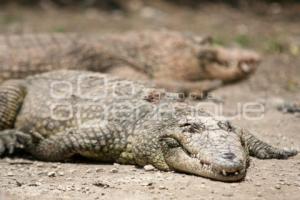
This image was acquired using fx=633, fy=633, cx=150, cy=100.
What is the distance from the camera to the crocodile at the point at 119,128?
5.26 m

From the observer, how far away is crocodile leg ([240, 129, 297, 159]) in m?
5.74

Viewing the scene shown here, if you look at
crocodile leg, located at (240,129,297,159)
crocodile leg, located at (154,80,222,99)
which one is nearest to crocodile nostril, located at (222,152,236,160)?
crocodile leg, located at (240,129,297,159)

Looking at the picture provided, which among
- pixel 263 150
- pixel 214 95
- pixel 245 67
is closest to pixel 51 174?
pixel 263 150

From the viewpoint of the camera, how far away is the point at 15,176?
5.61m

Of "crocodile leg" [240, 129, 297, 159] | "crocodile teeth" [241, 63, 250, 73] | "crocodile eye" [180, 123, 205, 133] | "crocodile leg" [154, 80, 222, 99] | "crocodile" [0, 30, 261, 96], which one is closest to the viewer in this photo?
"crocodile eye" [180, 123, 205, 133]

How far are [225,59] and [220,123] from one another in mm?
4071

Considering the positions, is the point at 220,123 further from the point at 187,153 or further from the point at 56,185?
the point at 56,185

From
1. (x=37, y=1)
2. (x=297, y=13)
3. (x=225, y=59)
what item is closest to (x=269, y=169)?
(x=225, y=59)

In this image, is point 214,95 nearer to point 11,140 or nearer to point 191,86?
point 191,86

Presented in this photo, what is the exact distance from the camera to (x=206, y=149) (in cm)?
518

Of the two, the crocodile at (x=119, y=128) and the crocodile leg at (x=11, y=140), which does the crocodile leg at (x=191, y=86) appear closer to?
the crocodile at (x=119, y=128)

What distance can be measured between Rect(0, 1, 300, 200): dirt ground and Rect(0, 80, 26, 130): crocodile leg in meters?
0.75

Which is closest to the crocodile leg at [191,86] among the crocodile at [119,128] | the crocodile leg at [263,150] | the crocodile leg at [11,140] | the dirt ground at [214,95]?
A: the dirt ground at [214,95]

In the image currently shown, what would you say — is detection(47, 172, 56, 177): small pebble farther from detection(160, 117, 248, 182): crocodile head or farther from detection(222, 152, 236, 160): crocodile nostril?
detection(222, 152, 236, 160): crocodile nostril
